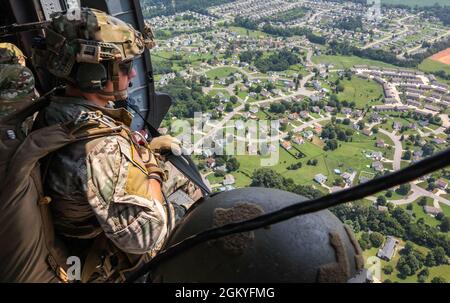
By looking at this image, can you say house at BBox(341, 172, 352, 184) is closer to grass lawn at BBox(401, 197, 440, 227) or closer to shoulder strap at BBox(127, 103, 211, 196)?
grass lawn at BBox(401, 197, 440, 227)

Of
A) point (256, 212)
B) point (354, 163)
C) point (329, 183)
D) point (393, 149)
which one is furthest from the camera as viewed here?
point (393, 149)

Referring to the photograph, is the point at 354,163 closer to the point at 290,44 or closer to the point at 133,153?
the point at 133,153

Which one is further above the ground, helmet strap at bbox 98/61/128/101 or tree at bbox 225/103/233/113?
helmet strap at bbox 98/61/128/101

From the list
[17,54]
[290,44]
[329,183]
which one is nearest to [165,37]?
[290,44]

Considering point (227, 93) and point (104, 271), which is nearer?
point (104, 271)

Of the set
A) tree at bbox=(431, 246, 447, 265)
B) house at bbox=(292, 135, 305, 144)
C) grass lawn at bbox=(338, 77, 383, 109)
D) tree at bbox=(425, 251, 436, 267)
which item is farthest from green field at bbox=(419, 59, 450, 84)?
tree at bbox=(425, 251, 436, 267)

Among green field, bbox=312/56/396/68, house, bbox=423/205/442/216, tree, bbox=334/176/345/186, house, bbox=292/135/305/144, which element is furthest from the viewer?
green field, bbox=312/56/396/68

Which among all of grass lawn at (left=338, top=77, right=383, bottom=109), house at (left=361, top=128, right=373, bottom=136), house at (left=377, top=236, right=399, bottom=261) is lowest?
grass lawn at (left=338, top=77, right=383, bottom=109)
